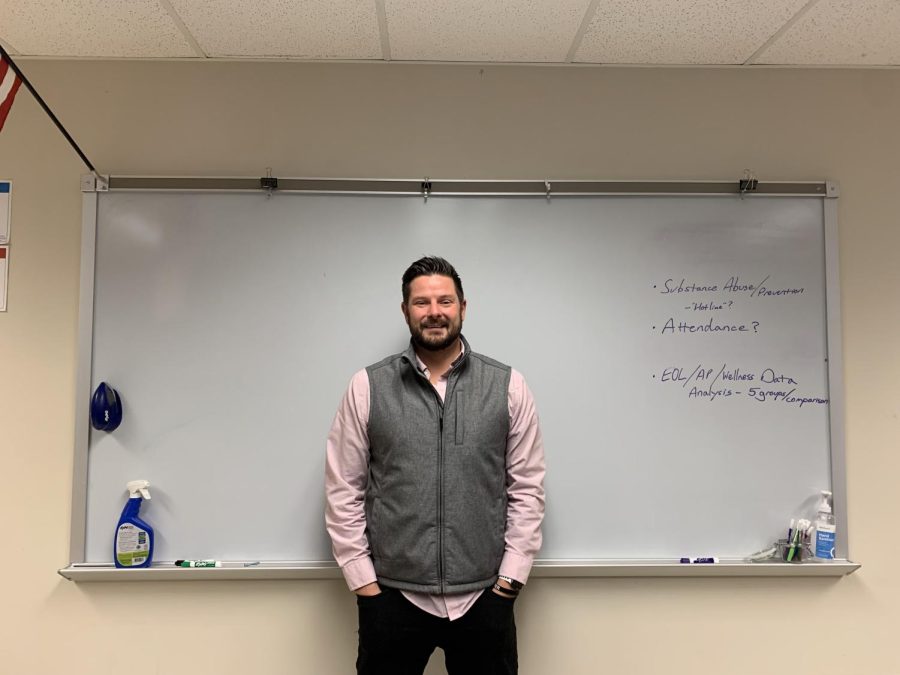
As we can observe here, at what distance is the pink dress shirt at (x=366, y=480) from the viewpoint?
1447 mm

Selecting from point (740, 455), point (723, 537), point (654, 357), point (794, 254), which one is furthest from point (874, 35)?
point (723, 537)

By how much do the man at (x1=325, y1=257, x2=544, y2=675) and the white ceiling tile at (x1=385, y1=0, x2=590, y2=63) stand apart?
693mm

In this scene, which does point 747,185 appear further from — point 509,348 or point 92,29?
point 92,29

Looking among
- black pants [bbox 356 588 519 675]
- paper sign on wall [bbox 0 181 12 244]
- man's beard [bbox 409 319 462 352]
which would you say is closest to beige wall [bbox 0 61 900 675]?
paper sign on wall [bbox 0 181 12 244]

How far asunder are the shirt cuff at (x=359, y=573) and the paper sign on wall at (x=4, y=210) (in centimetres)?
148

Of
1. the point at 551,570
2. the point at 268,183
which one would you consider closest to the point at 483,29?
the point at 268,183

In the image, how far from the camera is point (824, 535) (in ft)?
5.72

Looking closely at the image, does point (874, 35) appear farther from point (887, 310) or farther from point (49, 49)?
point (49, 49)

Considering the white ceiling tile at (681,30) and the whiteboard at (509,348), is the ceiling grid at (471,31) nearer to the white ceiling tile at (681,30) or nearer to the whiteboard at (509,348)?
the white ceiling tile at (681,30)

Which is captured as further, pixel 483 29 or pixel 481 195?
pixel 481 195

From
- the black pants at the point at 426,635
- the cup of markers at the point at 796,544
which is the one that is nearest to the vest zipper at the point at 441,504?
the black pants at the point at 426,635

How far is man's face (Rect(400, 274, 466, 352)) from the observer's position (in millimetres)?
1509

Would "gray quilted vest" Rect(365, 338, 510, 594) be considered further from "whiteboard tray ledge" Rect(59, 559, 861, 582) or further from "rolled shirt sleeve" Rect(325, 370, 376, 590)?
"whiteboard tray ledge" Rect(59, 559, 861, 582)

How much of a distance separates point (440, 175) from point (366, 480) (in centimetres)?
98
